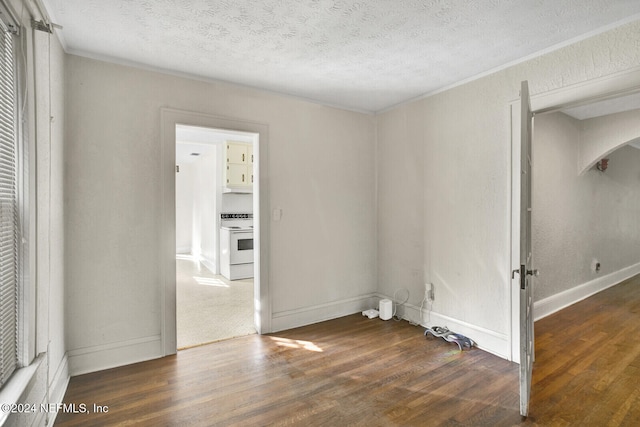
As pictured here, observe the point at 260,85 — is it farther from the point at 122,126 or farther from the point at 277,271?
the point at 277,271

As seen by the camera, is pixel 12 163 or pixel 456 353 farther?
pixel 456 353

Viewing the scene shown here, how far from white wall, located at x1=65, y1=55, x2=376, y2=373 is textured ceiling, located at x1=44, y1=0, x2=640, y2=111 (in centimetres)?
24

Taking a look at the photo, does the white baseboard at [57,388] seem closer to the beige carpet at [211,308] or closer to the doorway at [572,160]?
the beige carpet at [211,308]

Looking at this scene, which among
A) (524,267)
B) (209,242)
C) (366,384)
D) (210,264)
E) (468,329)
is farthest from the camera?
(209,242)

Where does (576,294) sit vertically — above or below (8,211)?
below

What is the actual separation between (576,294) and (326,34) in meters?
4.37

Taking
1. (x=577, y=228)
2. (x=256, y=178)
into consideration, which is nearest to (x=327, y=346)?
(x=256, y=178)

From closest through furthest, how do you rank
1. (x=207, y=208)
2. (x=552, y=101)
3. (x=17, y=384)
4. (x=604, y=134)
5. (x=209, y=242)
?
(x=17, y=384) → (x=552, y=101) → (x=604, y=134) → (x=209, y=242) → (x=207, y=208)

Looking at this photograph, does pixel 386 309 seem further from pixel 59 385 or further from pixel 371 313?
pixel 59 385

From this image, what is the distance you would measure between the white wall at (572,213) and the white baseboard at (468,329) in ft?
3.96

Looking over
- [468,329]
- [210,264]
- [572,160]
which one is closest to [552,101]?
[468,329]

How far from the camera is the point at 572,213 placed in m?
4.02

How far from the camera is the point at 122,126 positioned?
99.9 inches

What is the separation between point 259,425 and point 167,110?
248 centimetres
